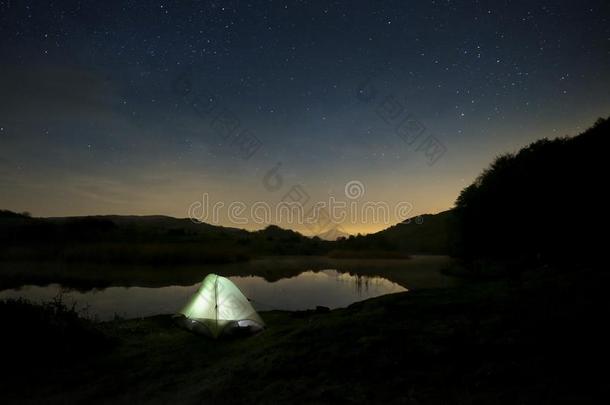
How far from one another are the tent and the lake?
161 inches

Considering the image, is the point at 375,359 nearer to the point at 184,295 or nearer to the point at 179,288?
the point at 184,295

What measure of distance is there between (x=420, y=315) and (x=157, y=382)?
630 cm

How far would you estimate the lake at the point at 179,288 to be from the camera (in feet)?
53.3

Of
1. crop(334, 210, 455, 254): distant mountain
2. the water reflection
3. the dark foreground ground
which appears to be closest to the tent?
the dark foreground ground

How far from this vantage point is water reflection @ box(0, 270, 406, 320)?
15.4m

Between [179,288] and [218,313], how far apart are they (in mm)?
11141

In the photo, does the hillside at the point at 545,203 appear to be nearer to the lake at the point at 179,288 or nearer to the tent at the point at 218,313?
the lake at the point at 179,288

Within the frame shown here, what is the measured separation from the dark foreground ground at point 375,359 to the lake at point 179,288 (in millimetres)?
4866

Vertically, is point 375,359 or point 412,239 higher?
point 412,239

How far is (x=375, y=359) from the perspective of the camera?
247 inches

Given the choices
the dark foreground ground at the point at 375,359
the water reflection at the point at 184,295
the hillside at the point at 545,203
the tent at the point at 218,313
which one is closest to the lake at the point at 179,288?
the water reflection at the point at 184,295

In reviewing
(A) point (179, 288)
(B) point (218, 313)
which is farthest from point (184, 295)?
(B) point (218, 313)

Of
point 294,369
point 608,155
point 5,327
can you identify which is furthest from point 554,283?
point 5,327

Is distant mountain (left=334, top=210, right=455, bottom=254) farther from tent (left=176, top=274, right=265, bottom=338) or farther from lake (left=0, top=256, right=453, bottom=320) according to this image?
tent (left=176, top=274, right=265, bottom=338)
